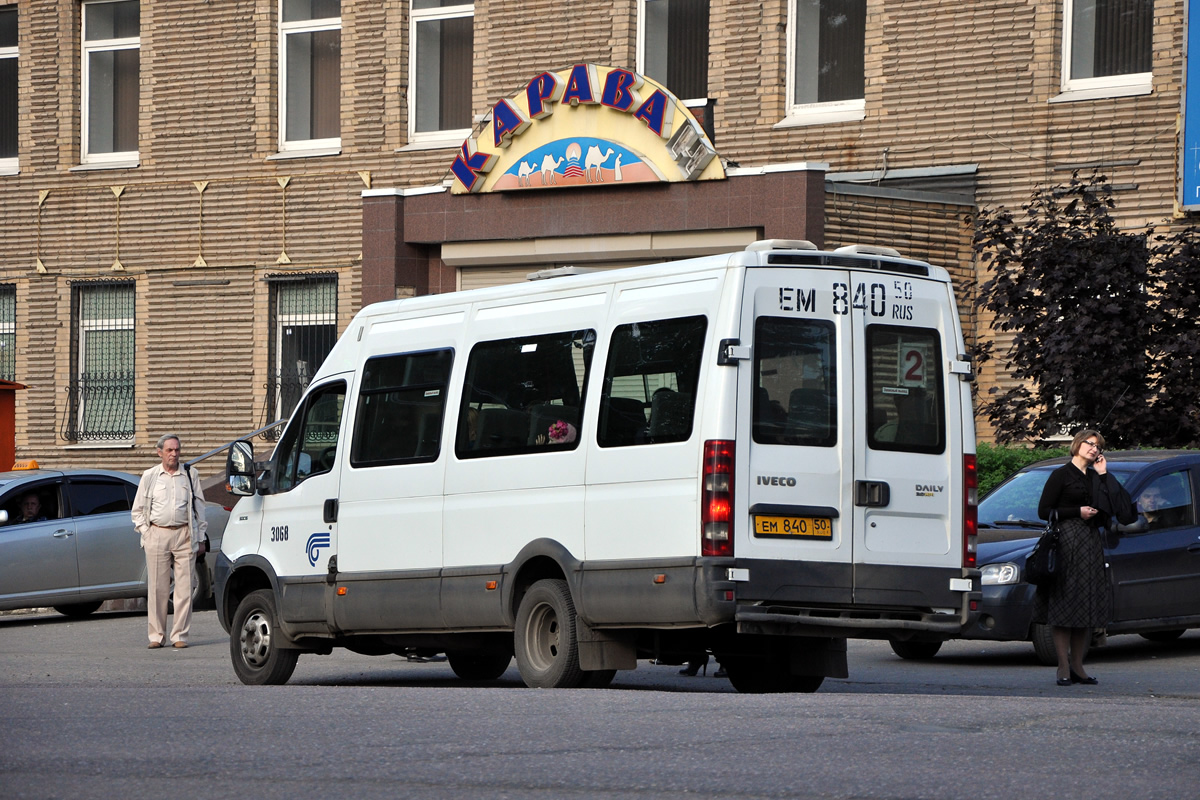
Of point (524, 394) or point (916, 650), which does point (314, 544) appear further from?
point (916, 650)

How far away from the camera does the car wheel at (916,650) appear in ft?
46.7

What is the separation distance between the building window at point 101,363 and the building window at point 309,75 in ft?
11.7

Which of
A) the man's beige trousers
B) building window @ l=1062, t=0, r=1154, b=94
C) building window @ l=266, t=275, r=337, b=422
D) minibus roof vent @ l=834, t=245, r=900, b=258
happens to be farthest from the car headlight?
building window @ l=266, t=275, r=337, b=422

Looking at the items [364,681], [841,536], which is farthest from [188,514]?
[841,536]

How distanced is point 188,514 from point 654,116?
6.86m

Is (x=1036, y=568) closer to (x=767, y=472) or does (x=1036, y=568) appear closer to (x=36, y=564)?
(x=767, y=472)

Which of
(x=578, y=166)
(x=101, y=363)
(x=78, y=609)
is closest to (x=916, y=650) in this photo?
(x=578, y=166)

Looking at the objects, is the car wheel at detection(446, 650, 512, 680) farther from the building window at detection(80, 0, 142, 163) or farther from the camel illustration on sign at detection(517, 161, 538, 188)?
the building window at detection(80, 0, 142, 163)

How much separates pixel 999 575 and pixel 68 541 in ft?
31.1

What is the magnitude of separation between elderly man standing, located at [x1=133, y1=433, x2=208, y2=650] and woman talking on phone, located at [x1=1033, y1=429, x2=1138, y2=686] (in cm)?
767

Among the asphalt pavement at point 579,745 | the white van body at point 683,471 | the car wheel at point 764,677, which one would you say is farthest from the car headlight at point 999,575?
the white van body at point 683,471

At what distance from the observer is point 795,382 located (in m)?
10.2

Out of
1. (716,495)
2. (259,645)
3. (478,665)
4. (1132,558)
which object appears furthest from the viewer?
(1132,558)

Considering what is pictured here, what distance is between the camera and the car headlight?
13.5 m
